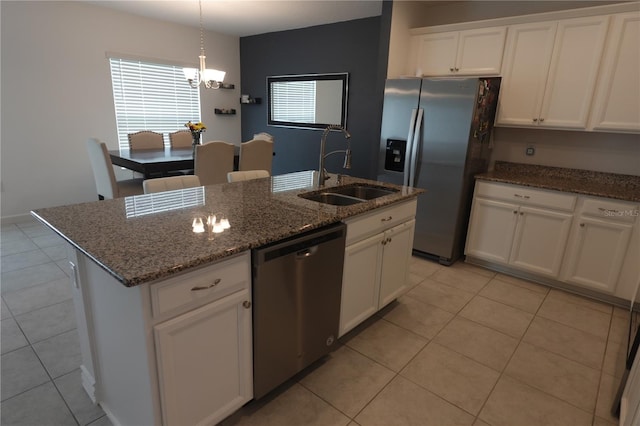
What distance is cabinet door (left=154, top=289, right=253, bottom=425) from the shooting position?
1.27m

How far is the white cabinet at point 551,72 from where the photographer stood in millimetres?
2842

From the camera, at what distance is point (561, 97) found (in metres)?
3.02

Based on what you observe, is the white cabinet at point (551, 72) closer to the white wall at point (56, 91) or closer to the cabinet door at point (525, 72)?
the cabinet door at point (525, 72)

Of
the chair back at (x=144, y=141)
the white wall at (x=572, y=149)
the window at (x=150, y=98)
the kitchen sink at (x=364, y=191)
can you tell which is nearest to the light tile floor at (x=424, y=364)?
the kitchen sink at (x=364, y=191)

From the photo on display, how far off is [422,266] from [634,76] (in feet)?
7.33

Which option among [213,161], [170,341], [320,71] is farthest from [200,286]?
[320,71]

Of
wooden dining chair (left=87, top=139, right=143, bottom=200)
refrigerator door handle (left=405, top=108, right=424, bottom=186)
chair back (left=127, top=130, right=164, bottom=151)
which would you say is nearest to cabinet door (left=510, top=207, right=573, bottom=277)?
refrigerator door handle (left=405, top=108, right=424, bottom=186)

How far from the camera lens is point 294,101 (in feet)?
18.0

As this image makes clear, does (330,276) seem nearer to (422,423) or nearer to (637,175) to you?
(422,423)

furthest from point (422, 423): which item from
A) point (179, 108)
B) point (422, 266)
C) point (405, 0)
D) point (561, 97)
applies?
point (179, 108)

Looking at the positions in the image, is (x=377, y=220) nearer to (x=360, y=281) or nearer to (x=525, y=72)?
(x=360, y=281)

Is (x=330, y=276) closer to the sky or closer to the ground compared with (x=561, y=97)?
closer to the ground

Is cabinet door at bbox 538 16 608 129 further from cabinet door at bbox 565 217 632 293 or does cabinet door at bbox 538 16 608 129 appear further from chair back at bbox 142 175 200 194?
chair back at bbox 142 175 200 194

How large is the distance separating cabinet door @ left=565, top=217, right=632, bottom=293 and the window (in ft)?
17.3
